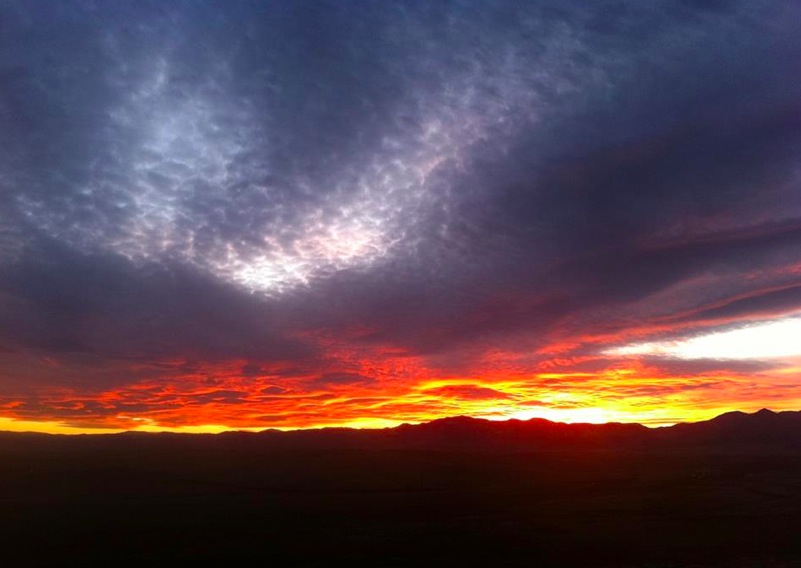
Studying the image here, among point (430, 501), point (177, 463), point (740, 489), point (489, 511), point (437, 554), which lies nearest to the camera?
point (437, 554)

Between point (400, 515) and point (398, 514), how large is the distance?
737mm

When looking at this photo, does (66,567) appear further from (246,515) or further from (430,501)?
(430,501)

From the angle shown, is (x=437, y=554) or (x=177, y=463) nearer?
(x=437, y=554)

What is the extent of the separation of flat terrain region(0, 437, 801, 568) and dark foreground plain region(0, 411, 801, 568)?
204mm

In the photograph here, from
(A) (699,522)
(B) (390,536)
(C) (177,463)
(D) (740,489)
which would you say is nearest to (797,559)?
(A) (699,522)

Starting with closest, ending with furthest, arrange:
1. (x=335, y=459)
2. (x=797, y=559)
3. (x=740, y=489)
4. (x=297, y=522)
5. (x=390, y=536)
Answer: (x=797, y=559) → (x=390, y=536) → (x=297, y=522) → (x=740, y=489) → (x=335, y=459)

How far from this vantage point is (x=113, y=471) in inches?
3538

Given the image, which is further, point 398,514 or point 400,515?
point 398,514

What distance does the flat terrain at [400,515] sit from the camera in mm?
34531

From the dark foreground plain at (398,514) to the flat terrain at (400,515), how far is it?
204mm

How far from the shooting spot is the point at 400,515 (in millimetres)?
51500

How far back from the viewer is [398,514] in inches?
2055

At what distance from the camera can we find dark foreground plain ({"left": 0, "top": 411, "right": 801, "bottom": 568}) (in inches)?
1361

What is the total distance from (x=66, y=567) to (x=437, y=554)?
72.2ft
